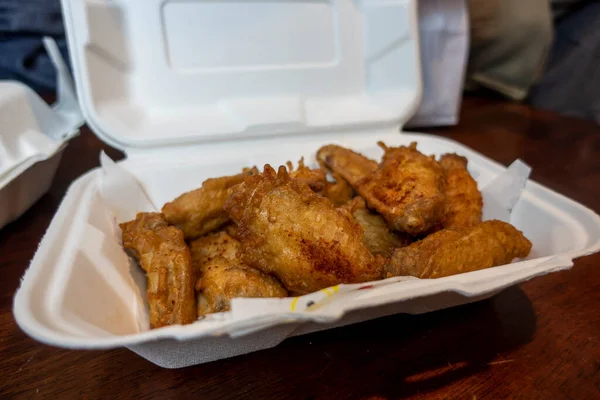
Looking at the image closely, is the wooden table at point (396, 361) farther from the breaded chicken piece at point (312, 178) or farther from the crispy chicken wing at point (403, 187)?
the breaded chicken piece at point (312, 178)

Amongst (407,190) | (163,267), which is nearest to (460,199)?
(407,190)

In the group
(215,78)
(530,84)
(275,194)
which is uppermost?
(215,78)

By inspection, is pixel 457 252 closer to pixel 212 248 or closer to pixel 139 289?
pixel 212 248

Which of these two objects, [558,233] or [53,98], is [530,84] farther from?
[53,98]

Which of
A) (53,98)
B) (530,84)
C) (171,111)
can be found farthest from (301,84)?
(530,84)

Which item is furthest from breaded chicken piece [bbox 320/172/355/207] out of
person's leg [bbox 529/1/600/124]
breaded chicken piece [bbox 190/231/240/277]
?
person's leg [bbox 529/1/600/124]

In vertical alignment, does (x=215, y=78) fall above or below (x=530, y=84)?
above
